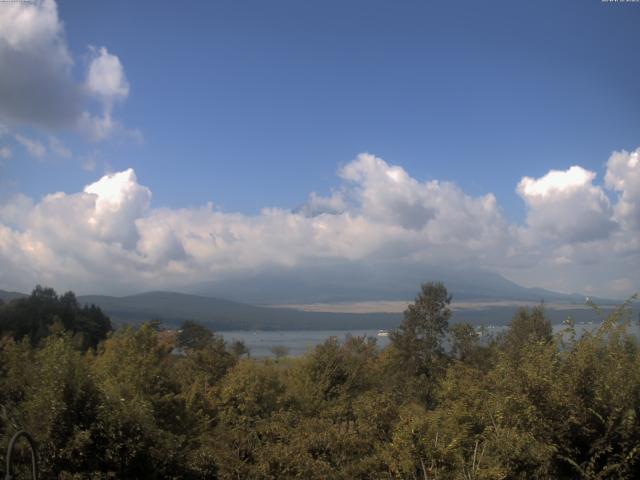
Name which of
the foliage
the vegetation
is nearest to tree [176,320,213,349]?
the foliage

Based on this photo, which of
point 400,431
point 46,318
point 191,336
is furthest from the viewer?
point 46,318

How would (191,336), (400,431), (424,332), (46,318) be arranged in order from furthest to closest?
(46,318), (191,336), (424,332), (400,431)

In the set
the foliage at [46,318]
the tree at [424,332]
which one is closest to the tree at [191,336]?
the foliage at [46,318]

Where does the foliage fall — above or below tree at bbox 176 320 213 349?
above

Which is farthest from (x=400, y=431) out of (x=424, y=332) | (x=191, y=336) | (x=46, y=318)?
(x=46, y=318)

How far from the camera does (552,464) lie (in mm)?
10602

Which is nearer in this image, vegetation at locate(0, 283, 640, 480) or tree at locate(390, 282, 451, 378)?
vegetation at locate(0, 283, 640, 480)

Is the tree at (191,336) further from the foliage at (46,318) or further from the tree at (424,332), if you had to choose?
the tree at (424,332)

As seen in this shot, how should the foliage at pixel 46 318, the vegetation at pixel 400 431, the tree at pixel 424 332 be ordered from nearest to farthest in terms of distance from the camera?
the vegetation at pixel 400 431
the tree at pixel 424 332
the foliage at pixel 46 318

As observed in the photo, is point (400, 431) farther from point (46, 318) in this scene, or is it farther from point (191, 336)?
point (46, 318)

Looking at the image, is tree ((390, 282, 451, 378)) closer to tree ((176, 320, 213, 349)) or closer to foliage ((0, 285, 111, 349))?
tree ((176, 320, 213, 349))

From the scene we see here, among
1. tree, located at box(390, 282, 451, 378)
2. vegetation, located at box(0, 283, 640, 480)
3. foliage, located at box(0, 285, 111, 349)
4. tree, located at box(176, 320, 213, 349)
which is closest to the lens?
vegetation, located at box(0, 283, 640, 480)

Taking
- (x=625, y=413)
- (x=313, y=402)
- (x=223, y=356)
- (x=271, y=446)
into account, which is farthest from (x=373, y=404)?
(x=223, y=356)

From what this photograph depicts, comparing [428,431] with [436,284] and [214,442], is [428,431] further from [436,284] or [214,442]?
[436,284]
